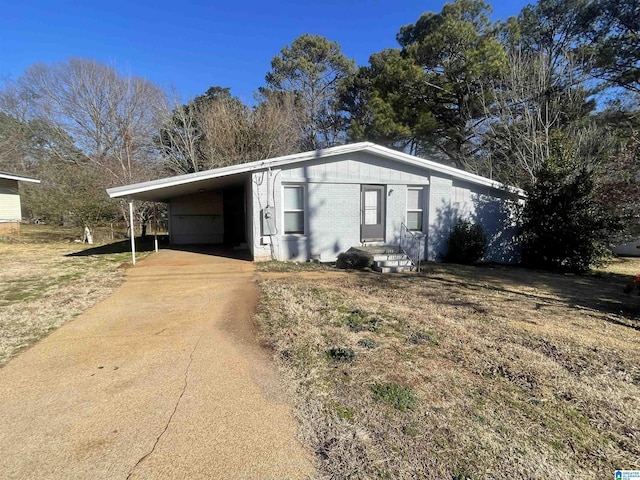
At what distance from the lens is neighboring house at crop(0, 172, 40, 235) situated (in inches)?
589

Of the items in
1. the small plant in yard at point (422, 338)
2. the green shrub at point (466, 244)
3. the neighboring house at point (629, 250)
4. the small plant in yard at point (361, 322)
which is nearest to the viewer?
the small plant in yard at point (422, 338)

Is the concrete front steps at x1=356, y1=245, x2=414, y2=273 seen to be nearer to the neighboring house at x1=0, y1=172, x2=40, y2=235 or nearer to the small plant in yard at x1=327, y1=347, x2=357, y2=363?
the small plant in yard at x1=327, y1=347, x2=357, y2=363

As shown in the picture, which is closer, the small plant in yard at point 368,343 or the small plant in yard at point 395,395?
the small plant in yard at point 395,395

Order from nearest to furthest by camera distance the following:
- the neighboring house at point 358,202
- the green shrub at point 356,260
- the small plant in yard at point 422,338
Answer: the small plant in yard at point 422,338 → the green shrub at point 356,260 → the neighboring house at point 358,202

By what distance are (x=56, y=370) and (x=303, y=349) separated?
7.83 feet

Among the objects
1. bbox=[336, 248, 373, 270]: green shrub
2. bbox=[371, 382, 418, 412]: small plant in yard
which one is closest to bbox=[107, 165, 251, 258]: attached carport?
bbox=[336, 248, 373, 270]: green shrub

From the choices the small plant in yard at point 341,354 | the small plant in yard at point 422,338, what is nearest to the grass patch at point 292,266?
the small plant in yard at point 422,338

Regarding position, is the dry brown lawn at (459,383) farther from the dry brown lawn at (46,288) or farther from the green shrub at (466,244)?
the green shrub at (466,244)

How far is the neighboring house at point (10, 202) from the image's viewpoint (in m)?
15.0

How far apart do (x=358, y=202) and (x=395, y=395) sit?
735cm

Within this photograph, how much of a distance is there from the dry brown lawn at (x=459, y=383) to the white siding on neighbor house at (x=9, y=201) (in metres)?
17.5

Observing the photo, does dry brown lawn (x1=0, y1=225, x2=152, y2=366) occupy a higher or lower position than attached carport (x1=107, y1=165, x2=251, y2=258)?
lower

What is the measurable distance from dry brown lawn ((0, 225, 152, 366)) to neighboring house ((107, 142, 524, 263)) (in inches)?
92.9

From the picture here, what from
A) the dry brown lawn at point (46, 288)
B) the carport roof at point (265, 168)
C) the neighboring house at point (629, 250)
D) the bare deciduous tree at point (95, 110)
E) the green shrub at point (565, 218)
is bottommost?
the neighboring house at point (629, 250)
